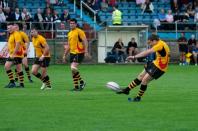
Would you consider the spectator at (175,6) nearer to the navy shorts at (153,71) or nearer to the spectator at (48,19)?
the spectator at (48,19)

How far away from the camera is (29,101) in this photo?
695 inches

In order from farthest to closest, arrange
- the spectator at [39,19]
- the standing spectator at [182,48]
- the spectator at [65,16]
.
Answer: the standing spectator at [182,48] < the spectator at [65,16] < the spectator at [39,19]

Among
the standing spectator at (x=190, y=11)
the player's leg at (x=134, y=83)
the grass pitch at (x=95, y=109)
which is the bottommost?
the grass pitch at (x=95, y=109)

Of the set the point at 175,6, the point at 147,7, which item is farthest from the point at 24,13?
the point at 175,6

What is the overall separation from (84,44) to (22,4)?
22.2 meters

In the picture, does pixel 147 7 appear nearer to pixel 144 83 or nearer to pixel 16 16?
pixel 16 16

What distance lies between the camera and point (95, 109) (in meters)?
15.7

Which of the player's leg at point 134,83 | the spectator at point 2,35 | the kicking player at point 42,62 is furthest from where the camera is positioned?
the spectator at point 2,35

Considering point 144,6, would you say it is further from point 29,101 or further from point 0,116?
point 0,116

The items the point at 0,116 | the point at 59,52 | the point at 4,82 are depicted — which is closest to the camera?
the point at 0,116

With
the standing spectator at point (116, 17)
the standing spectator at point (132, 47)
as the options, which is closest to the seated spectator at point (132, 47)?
the standing spectator at point (132, 47)

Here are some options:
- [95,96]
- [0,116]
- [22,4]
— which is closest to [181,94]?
[95,96]

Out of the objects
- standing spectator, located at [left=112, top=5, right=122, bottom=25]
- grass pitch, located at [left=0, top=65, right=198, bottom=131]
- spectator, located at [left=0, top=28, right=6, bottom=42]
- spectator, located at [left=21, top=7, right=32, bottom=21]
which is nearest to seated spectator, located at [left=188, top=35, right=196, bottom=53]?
standing spectator, located at [left=112, top=5, right=122, bottom=25]

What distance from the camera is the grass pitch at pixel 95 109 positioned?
42.3 feet
